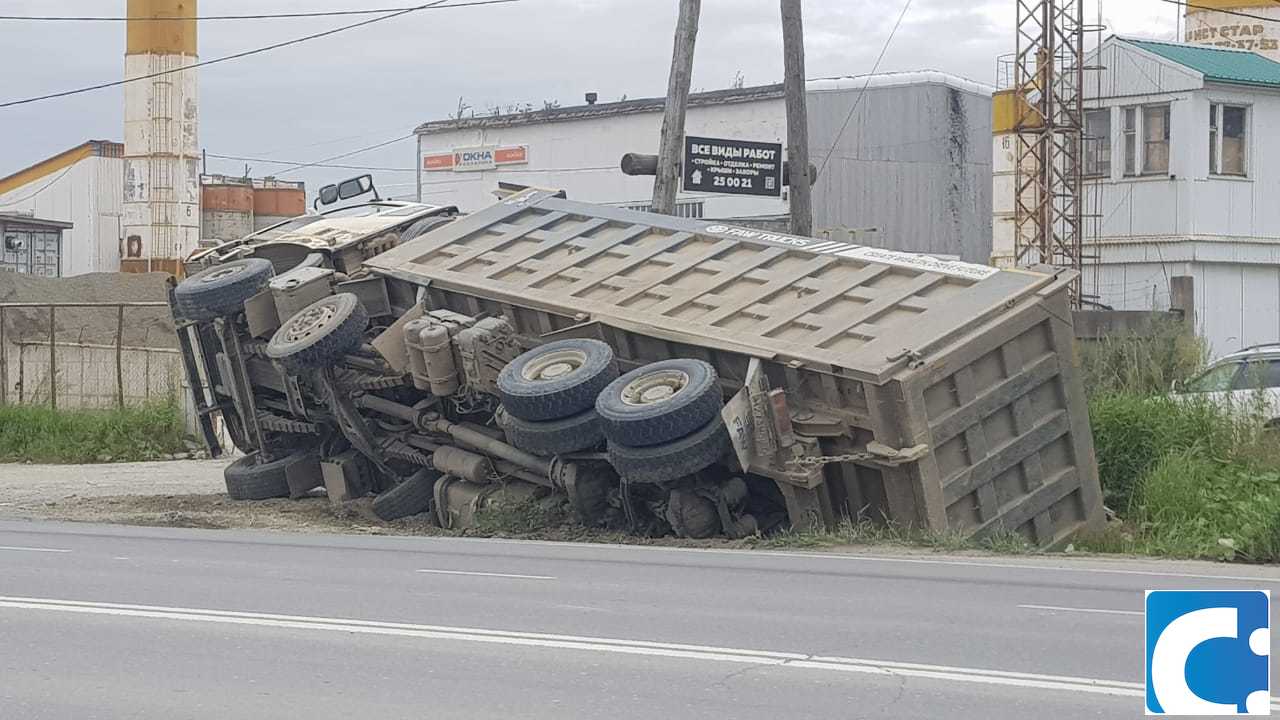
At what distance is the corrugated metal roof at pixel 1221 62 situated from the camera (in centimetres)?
3225

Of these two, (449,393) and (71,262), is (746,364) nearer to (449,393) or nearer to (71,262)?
(449,393)

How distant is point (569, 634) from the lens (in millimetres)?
8750

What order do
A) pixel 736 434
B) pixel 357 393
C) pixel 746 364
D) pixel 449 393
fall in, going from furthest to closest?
pixel 357 393 → pixel 449 393 → pixel 746 364 → pixel 736 434

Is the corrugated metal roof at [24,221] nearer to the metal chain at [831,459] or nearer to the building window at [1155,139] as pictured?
the building window at [1155,139]

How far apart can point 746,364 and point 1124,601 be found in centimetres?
477

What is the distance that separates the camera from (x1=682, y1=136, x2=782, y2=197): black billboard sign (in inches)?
912

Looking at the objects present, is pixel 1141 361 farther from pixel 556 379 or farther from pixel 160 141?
pixel 160 141

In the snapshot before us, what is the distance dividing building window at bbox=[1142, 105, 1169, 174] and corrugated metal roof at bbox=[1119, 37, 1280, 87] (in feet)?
3.52

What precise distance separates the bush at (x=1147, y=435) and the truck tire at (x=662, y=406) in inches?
209

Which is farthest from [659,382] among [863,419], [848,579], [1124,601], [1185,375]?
[1185,375]

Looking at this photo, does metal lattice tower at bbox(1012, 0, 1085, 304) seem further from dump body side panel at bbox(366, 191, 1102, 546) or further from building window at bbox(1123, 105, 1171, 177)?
dump body side panel at bbox(366, 191, 1102, 546)

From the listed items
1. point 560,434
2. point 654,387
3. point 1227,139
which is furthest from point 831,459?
point 1227,139

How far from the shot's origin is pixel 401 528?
641 inches

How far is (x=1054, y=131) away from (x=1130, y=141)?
4.99ft
